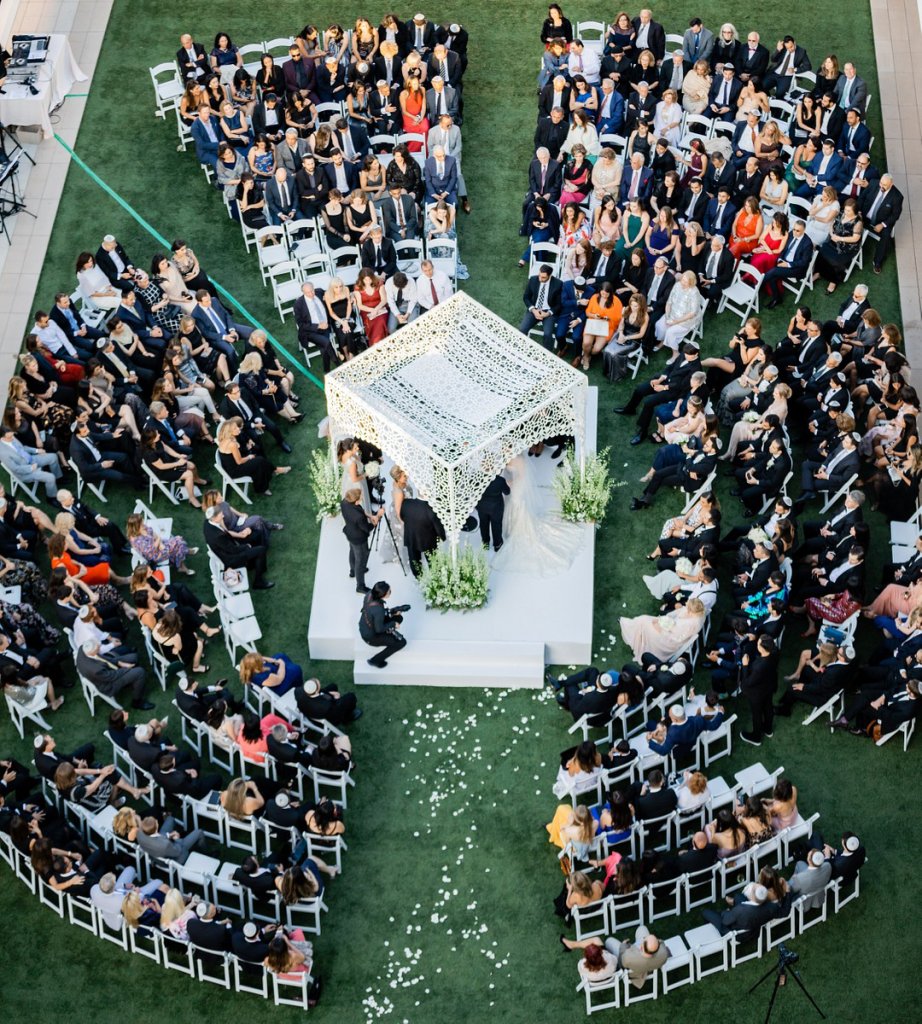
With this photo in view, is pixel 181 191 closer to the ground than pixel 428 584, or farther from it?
farther from it

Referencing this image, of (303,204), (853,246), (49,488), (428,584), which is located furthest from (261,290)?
(853,246)

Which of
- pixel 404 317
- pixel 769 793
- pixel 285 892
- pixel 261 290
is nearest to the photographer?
pixel 285 892

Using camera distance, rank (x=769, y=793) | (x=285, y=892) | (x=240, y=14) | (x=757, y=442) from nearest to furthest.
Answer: (x=285, y=892), (x=769, y=793), (x=757, y=442), (x=240, y=14)

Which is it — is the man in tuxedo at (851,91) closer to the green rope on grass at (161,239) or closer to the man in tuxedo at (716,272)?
the man in tuxedo at (716,272)

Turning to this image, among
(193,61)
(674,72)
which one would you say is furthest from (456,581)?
(193,61)

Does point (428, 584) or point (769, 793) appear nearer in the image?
point (769, 793)

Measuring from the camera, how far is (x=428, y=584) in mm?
15875

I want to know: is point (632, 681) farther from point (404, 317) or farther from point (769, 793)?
point (404, 317)

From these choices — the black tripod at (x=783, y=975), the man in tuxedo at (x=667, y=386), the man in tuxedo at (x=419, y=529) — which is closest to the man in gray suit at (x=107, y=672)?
the man in tuxedo at (x=419, y=529)

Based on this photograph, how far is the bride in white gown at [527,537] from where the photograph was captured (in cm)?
1627

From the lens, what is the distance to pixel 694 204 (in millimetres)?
19172

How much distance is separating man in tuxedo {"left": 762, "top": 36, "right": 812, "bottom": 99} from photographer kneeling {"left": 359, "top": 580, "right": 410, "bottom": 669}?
984 cm

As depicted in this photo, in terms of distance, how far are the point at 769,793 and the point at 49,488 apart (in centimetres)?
810

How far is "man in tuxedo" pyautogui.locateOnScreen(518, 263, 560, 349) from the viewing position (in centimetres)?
1836
